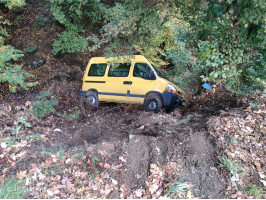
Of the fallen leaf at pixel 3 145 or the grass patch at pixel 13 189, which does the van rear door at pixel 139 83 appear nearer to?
the fallen leaf at pixel 3 145

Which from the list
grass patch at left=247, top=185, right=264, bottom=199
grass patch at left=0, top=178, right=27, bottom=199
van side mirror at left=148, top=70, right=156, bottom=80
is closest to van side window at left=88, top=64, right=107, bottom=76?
van side mirror at left=148, top=70, right=156, bottom=80

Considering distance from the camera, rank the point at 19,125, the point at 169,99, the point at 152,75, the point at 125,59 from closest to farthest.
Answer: the point at 19,125
the point at 125,59
the point at 169,99
the point at 152,75

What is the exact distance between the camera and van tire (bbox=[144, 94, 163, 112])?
7953mm

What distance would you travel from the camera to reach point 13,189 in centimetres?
333

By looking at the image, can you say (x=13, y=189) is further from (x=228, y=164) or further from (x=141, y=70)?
(x=141, y=70)

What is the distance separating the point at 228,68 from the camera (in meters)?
5.37

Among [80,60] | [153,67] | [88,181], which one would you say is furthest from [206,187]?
[80,60]

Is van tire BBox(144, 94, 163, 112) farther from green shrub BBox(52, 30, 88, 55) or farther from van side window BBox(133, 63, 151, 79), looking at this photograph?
green shrub BBox(52, 30, 88, 55)

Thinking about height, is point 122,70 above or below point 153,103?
above

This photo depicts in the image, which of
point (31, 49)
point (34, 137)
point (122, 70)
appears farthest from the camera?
point (31, 49)

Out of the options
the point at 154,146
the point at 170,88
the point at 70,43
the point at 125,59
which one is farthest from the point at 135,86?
the point at 70,43

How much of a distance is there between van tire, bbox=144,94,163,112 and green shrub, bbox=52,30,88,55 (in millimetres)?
5466

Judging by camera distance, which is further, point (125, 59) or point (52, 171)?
point (125, 59)

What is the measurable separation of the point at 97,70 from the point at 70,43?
11.8 ft
